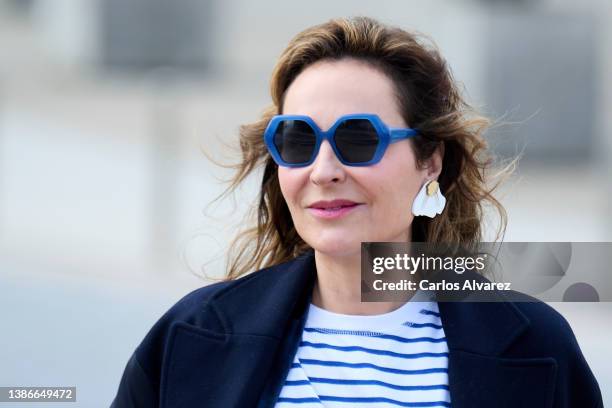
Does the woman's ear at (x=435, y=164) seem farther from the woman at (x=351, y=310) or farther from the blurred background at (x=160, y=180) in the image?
the blurred background at (x=160, y=180)

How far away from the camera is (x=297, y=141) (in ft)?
8.12

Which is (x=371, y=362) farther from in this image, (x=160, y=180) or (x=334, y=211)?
(x=160, y=180)

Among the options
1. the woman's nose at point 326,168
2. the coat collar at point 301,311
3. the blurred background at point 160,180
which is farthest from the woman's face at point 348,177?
the blurred background at point 160,180

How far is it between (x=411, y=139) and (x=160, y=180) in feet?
32.0

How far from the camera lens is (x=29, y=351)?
650cm

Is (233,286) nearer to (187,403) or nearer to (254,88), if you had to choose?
(187,403)

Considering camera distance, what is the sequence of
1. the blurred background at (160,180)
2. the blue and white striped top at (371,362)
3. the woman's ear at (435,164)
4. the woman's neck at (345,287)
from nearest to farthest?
the blue and white striped top at (371,362) < the woman's neck at (345,287) < the woman's ear at (435,164) < the blurred background at (160,180)

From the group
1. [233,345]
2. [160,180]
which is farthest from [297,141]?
[160,180]

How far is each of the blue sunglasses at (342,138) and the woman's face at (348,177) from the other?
0.02m

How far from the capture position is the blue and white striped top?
239 cm

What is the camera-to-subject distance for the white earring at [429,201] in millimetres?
2613

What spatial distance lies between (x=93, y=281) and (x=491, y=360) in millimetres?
6674

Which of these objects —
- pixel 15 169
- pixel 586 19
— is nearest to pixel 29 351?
pixel 586 19

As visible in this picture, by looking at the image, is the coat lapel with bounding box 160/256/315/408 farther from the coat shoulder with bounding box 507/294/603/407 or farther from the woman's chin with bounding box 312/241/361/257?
the coat shoulder with bounding box 507/294/603/407
